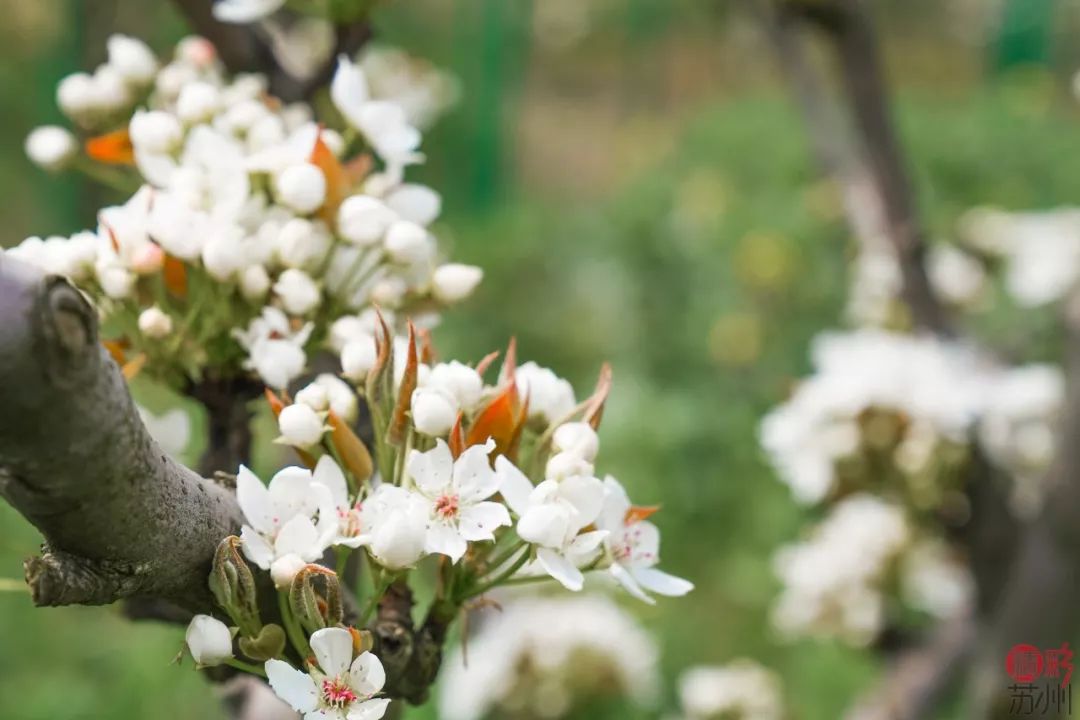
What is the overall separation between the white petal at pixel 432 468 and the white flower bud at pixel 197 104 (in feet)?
1.35

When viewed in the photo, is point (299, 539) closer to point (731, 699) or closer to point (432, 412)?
point (432, 412)

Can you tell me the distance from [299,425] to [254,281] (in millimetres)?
177

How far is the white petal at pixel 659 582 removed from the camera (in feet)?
2.83

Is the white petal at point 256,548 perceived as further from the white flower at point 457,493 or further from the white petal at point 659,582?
the white petal at point 659,582

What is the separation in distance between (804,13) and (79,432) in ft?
4.79

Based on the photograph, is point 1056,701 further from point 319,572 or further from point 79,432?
point 79,432

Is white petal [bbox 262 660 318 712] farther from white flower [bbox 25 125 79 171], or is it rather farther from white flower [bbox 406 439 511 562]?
white flower [bbox 25 125 79 171]

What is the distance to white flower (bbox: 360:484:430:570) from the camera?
760mm

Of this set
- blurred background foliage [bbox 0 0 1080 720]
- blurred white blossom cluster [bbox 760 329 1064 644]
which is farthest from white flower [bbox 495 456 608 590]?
blurred white blossom cluster [bbox 760 329 1064 644]

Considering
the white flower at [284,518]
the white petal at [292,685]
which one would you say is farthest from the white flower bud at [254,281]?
the white petal at [292,685]

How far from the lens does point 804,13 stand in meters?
1.82

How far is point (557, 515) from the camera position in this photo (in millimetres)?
772

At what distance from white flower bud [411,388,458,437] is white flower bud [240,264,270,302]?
0.22 metres

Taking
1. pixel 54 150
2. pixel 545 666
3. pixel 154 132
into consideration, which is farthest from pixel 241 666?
pixel 545 666
